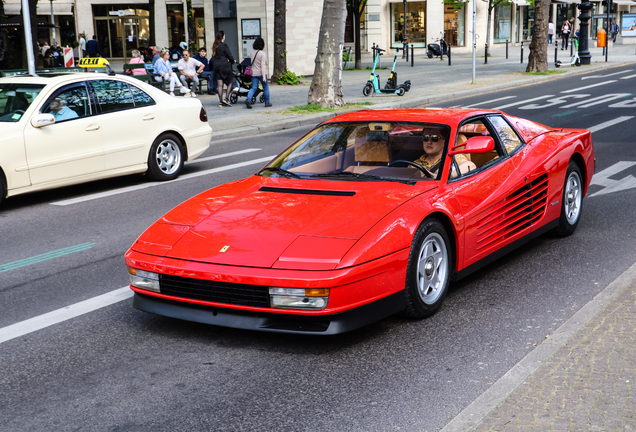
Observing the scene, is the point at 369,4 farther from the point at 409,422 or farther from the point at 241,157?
the point at 409,422

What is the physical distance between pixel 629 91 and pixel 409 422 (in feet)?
67.7

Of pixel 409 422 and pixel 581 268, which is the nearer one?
pixel 409 422

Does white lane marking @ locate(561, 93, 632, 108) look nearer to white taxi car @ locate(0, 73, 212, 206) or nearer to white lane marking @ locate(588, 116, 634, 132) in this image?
white lane marking @ locate(588, 116, 634, 132)

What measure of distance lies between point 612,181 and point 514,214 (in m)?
4.28

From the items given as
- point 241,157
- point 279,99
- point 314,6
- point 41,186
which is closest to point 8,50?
point 314,6

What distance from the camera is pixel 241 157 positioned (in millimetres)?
12578

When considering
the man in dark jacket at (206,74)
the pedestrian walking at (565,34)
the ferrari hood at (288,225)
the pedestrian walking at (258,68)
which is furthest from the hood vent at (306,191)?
the pedestrian walking at (565,34)

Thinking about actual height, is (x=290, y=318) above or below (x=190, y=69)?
below

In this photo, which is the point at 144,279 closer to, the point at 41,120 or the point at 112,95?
the point at 41,120

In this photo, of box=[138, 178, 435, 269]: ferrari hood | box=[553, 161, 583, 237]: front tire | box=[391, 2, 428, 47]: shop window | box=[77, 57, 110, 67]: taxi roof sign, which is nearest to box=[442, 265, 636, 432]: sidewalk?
box=[138, 178, 435, 269]: ferrari hood

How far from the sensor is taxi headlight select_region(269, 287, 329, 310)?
4.06 meters

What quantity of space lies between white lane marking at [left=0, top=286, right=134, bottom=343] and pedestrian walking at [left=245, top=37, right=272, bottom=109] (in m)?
14.6

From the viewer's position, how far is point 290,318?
4172 millimetres

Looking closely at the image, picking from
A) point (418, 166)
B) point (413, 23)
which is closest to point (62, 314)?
point (418, 166)
